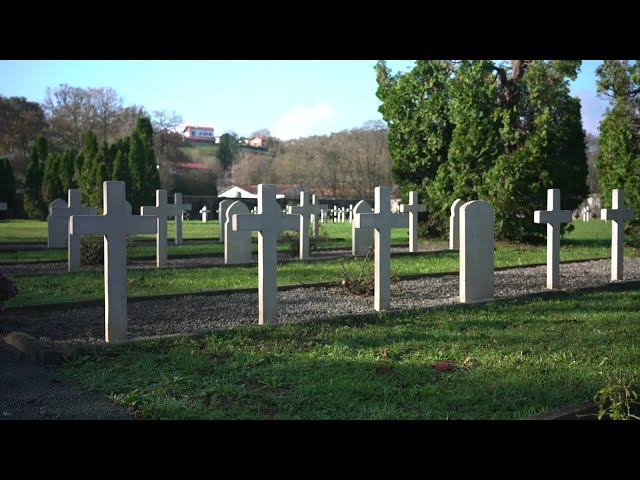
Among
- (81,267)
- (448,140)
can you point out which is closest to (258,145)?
(448,140)

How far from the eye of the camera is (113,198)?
21.3 ft

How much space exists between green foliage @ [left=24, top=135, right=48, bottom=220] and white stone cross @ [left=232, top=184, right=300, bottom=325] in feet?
106

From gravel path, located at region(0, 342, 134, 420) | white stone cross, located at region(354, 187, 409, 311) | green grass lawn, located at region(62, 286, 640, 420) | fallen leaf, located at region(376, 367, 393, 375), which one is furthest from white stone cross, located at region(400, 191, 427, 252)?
gravel path, located at region(0, 342, 134, 420)

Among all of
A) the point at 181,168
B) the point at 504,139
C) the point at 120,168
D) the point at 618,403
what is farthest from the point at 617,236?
the point at 181,168

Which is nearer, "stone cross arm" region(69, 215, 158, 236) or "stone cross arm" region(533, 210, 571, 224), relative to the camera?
"stone cross arm" region(69, 215, 158, 236)

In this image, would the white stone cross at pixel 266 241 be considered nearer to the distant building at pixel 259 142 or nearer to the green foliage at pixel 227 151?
the distant building at pixel 259 142

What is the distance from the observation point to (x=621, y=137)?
17125mm

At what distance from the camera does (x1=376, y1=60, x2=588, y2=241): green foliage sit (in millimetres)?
18281

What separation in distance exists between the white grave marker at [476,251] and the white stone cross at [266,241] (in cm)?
264

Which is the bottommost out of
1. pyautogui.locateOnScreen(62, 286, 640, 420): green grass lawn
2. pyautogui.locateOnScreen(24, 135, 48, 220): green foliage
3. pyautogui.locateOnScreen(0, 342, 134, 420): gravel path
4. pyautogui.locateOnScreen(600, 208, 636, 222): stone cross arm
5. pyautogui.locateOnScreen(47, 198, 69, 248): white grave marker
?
pyautogui.locateOnScreen(0, 342, 134, 420): gravel path

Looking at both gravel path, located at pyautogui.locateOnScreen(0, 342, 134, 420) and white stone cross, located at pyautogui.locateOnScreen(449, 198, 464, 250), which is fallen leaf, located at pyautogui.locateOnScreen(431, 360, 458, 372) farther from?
white stone cross, located at pyautogui.locateOnScreen(449, 198, 464, 250)

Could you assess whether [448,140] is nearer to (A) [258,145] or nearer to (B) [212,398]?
(B) [212,398]

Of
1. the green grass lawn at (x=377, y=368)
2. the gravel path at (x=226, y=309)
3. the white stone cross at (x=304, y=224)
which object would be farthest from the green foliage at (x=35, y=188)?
the green grass lawn at (x=377, y=368)

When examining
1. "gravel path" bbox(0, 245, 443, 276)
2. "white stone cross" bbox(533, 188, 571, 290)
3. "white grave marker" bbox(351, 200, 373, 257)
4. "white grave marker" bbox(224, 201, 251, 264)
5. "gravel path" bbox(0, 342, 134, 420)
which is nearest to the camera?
"gravel path" bbox(0, 342, 134, 420)
